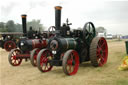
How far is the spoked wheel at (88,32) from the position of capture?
667 centimetres

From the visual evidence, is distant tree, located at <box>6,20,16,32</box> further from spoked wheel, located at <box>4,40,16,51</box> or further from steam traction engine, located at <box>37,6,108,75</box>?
steam traction engine, located at <box>37,6,108,75</box>

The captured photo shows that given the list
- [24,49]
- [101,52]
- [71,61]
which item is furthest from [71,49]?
[24,49]

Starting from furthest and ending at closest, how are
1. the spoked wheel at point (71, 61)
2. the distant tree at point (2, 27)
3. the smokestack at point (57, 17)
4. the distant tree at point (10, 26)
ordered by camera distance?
the distant tree at point (10, 26)
the distant tree at point (2, 27)
the smokestack at point (57, 17)
the spoked wheel at point (71, 61)

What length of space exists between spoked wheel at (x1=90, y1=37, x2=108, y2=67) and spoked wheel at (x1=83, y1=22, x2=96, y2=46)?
0.35 meters

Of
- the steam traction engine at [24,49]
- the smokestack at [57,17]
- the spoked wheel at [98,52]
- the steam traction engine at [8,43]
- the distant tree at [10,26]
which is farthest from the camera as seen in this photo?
the distant tree at [10,26]

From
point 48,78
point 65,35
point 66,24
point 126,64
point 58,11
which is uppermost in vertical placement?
point 58,11

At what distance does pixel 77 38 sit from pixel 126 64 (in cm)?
204

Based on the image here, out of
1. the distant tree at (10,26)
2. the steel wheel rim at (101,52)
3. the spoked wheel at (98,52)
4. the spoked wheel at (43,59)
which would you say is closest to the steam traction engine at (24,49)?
the spoked wheel at (43,59)

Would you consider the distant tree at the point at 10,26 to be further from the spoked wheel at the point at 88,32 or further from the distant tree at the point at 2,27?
the spoked wheel at the point at 88,32

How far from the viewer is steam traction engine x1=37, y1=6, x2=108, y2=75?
5707mm

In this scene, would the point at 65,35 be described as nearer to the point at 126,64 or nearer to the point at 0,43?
the point at 126,64

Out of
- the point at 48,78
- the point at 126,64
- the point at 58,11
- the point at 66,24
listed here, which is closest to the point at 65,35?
the point at 66,24

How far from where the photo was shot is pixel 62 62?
5363 millimetres

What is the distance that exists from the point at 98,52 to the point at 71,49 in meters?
1.21
